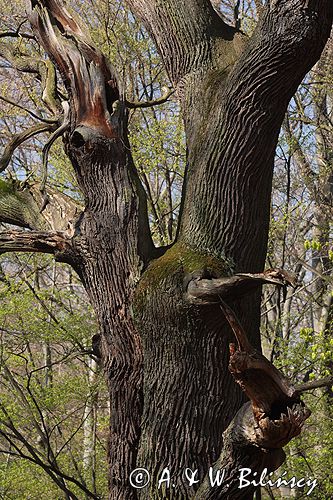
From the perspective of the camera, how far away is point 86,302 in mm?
10602

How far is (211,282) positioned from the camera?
3.12m

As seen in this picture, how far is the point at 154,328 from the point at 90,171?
1006 mm

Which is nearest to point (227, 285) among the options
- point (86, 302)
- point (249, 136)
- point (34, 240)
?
point (249, 136)

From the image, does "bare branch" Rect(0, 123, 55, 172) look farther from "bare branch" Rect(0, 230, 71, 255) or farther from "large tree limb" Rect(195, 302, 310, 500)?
"large tree limb" Rect(195, 302, 310, 500)

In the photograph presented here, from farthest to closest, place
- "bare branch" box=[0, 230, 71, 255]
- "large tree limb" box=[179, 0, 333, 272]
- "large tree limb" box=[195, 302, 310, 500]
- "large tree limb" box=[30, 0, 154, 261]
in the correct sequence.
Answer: "bare branch" box=[0, 230, 71, 255]
"large tree limb" box=[30, 0, 154, 261]
"large tree limb" box=[179, 0, 333, 272]
"large tree limb" box=[195, 302, 310, 500]

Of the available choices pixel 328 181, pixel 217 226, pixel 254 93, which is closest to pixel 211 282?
pixel 217 226

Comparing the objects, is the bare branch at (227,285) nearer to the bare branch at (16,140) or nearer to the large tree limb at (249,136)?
the large tree limb at (249,136)

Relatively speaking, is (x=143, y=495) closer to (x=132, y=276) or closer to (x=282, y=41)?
(x=132, y=276)

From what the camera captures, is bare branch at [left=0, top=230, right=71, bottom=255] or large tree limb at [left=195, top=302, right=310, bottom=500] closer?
large tree limb at [left=195, top=302, right=310, bottom=500]

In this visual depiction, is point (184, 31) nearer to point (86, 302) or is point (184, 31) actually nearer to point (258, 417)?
point (258, 417)

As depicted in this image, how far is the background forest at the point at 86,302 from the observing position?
7246 mm

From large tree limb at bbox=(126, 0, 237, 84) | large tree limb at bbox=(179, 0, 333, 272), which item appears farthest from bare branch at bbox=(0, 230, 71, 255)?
large tree limb at bbox=(126, 0, 237, 84)

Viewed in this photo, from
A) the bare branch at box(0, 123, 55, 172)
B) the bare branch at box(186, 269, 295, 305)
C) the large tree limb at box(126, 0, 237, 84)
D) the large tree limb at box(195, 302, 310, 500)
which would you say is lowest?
the large tree limb at box(195, 302, 310, 500)

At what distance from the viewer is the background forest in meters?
7.25
